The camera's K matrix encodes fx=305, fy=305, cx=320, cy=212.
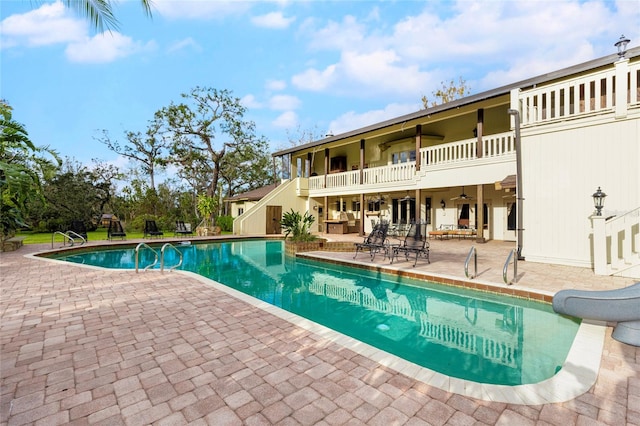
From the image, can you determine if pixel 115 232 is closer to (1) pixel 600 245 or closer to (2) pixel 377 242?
(2) pixel 377 242

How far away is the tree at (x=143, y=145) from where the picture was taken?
2862cm

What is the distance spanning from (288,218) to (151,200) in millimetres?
16544

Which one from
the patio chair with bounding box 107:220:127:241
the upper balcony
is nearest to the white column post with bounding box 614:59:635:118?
the upper balcony

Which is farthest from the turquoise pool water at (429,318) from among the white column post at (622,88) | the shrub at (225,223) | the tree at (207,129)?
the tree at (207,129)

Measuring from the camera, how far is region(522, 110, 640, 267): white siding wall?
24.6ft

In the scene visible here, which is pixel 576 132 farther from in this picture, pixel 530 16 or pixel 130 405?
pixel 130 405

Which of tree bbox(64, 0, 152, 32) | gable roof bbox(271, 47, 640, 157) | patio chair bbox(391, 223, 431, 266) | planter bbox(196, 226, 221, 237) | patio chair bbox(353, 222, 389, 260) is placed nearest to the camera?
tree bbox(64, 0, 152, 32)

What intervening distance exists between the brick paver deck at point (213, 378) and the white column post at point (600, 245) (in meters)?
4.03

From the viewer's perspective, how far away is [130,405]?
2500mm

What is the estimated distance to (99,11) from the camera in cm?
487

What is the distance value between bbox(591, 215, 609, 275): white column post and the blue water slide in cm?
403

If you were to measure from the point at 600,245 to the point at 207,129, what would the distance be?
2655cm

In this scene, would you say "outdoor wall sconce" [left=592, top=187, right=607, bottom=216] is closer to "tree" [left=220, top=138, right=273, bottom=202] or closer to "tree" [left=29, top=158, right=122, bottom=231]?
"tree" [left=220, top=138, right=273, bottom=202]

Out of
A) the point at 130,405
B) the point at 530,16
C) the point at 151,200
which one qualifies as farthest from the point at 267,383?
the point at 151,200
